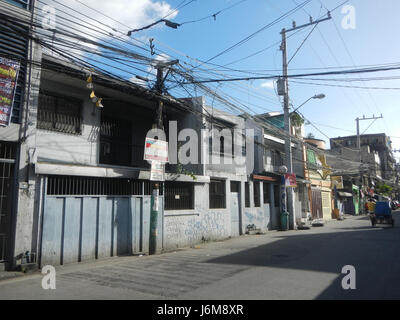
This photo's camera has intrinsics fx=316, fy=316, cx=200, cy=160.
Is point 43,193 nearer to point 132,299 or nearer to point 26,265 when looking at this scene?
point 26,265

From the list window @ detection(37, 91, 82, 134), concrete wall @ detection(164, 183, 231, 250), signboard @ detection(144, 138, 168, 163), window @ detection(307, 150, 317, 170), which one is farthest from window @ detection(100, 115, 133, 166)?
window @ detection(307, 150, 317, 170)

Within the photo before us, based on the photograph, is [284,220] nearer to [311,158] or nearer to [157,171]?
[311,158]

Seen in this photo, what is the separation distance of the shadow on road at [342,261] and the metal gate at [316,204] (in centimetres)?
1583

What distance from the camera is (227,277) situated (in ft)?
24.7

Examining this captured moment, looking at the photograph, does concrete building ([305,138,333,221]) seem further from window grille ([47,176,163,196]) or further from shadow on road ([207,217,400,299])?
window grille ([47,176,163,196])

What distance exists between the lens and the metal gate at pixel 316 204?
29239 millimetres

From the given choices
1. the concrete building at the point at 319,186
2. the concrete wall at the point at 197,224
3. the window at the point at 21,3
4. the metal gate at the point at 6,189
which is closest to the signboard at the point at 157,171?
the concrete wall at the point at 197,224

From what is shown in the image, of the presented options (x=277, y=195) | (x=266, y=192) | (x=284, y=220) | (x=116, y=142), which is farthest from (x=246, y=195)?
(x=116, y=142)

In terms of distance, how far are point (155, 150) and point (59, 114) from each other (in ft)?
11.7

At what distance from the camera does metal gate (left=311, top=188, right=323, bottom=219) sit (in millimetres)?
29239

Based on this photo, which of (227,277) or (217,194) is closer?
(227,277)

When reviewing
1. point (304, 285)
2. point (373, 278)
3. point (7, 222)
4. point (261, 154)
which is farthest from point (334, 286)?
point (261, 154)

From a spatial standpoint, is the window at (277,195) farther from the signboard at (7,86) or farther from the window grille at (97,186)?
the signboard at (7,86)

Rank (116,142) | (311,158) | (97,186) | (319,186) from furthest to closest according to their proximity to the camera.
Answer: (319,186)
(311,158)
(116,142)
(97,186)
